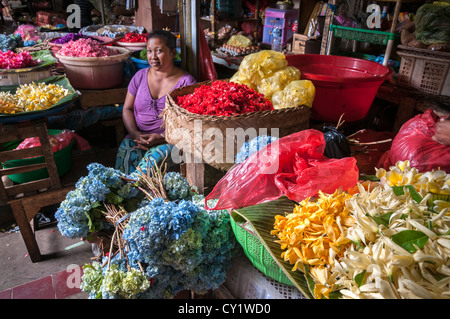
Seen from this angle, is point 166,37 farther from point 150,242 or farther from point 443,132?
point 443,132

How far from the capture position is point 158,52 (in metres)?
2.79

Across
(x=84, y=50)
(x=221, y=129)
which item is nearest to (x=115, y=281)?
(x=221, y=129)

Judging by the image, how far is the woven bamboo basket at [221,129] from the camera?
1.73 metres

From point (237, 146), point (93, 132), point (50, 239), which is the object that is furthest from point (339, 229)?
point (93, 132)

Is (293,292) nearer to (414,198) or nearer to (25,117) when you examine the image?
(414,198)

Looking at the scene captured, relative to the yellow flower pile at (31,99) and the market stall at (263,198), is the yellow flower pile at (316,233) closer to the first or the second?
the market stall at (263,198)

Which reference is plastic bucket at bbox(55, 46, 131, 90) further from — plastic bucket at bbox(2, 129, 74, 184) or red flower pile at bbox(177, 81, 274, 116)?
red flower pile at bbox(177, 81, 274, 116)

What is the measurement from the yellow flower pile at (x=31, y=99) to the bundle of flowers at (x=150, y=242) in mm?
1210

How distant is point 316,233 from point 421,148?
90 cm

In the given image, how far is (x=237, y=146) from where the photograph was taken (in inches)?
69.7

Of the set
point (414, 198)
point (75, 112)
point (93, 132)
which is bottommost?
point (93, 132)

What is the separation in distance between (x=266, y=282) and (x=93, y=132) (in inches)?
155

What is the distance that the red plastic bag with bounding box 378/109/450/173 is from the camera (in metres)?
1.48

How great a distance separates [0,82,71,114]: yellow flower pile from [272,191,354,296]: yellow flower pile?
85.9 inches
